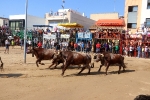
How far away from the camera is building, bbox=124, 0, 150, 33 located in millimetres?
31484

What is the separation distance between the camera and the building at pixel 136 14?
3148cm

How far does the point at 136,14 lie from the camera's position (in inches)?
1289

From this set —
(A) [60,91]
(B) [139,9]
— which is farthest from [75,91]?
(B) [139,9]

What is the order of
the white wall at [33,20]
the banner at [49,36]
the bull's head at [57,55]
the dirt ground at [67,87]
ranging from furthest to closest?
the white wall at [33,20] < the banner at [49,36] < the bull's head at [57,55] < the dirt ground at [67,87]

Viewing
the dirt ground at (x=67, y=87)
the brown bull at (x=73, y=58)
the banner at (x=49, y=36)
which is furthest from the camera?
the banner at (x=49, y=36)

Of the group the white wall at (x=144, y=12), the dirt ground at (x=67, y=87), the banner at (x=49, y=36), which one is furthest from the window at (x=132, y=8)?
the dirt ground at (x=67, y=87)

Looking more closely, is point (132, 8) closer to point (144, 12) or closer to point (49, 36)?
point (144, 12)

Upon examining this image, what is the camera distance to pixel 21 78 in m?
11.6

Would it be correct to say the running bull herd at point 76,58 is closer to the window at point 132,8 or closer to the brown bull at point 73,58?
the brown bull at point 73,58

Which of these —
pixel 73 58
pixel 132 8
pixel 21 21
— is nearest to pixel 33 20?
pixel 21 21

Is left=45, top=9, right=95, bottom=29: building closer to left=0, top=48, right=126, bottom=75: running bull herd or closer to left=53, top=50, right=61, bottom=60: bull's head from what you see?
left=0, top=48, right=126, bottom=75: running bull herd

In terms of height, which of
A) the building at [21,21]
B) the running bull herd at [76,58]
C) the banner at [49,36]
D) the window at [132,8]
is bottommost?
the running bull herd at [76,58]

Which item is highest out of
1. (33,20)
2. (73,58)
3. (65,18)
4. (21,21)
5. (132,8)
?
(132,8)

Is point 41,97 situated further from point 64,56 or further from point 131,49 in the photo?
point 131,49
